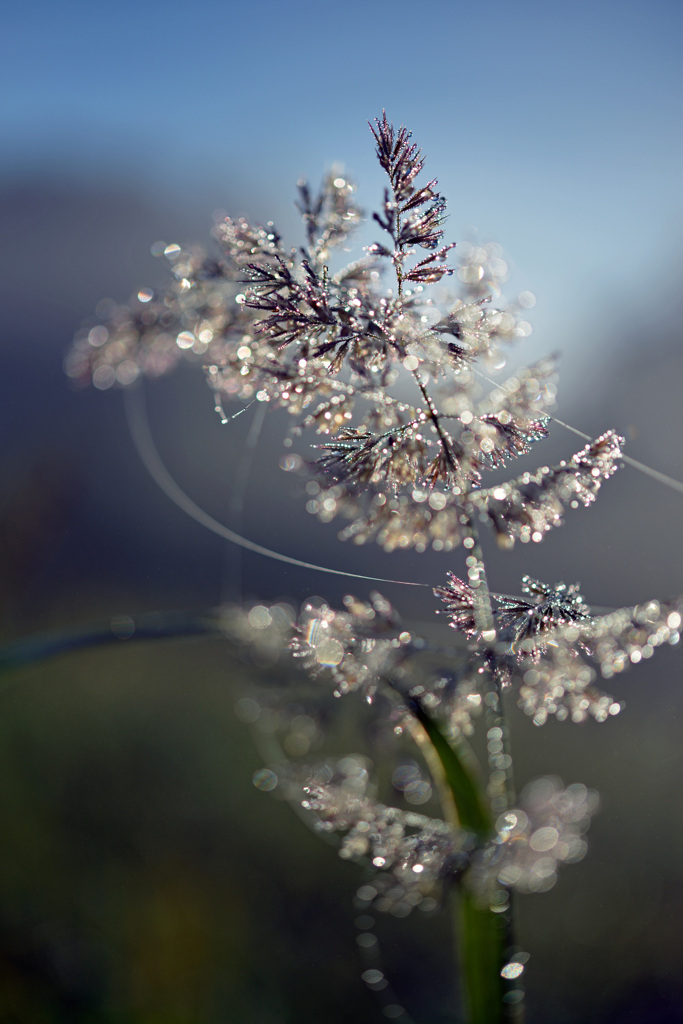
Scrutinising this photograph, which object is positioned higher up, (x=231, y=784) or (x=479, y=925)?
(x=231, y=784)

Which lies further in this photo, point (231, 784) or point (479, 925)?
point (231, 784)

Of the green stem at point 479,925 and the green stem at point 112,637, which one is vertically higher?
the green stem at point 112,637

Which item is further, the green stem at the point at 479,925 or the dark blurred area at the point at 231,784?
the dark blurred area at the point at 231,784

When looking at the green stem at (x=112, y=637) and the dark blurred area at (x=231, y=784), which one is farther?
the dark blurred area at (x=231, y=784)

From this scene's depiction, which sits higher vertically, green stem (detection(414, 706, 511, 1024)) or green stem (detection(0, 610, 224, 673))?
green stem (detection(0, 610, 224, 673))

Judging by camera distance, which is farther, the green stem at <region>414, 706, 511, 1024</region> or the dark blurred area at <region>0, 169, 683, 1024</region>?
the dark blurred area at <region>0, 169, 683, 1024</region>

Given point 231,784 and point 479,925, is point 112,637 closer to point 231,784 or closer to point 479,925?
point 479,925

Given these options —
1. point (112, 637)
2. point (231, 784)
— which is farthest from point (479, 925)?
point (231, 784)

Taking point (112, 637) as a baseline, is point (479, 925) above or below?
below

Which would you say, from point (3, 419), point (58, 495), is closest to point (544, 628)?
point (58, 495)
